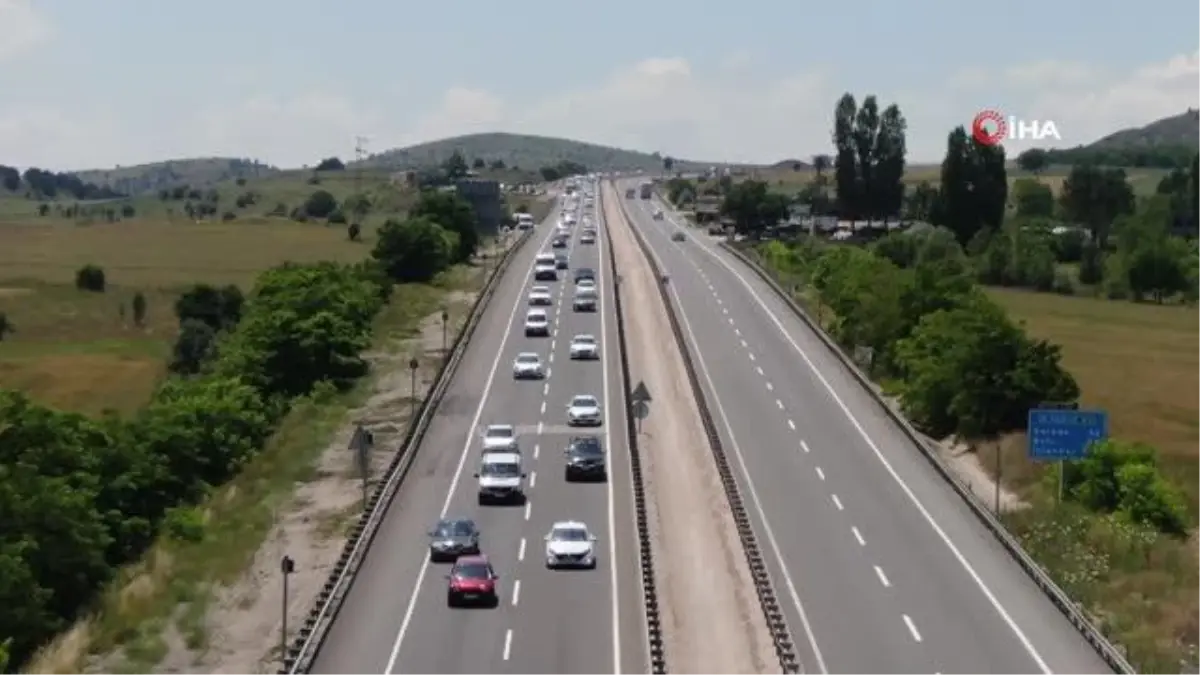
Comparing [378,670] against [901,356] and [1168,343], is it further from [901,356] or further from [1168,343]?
[1168,343]

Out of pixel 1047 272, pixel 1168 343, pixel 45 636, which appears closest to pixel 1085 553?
pixel 45 636

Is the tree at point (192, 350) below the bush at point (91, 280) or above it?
below

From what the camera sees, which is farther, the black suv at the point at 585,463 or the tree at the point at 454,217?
the tree at the point at 454,217

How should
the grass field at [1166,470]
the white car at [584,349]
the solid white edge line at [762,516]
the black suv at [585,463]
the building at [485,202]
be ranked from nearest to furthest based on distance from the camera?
the solid white edge line at [762,516]
the grass field at [1166,470]
the black suv at [585,463]
the white car at [584,349]
the building at [485,202]

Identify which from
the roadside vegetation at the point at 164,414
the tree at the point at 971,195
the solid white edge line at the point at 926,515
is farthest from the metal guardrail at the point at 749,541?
the tree at the point at 971,195

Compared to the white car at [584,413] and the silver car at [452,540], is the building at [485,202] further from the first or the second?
the silver car at [452,540]
